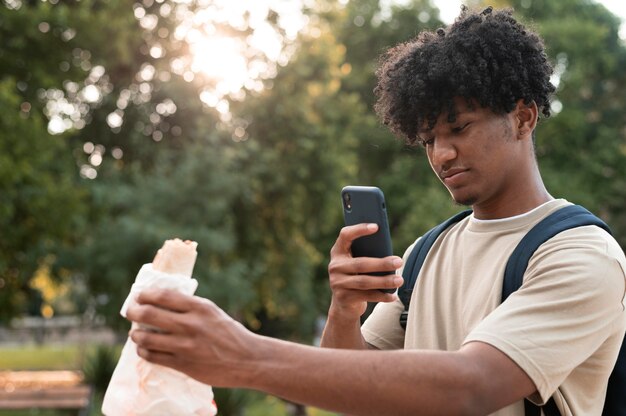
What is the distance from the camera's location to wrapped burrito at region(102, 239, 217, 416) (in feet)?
4.95

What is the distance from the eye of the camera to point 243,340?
4.83 feet

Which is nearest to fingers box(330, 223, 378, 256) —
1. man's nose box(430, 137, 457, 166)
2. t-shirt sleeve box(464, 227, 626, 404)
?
man's nose box(430, 137, 457, 166)

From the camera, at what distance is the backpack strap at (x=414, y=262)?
96.0 inches

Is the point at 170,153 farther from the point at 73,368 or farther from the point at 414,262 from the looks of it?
the point at 414,262

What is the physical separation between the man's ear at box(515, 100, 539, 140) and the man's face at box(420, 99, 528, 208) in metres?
0.03

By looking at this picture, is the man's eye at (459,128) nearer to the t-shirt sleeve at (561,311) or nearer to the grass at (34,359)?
the t-shirt sleeve at (561,311)

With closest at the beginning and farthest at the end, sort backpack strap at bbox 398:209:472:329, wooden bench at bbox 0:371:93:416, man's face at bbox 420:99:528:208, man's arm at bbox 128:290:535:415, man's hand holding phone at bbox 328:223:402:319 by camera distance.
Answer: man's arm at bbox 128:290:535:415, man's hand holding phone at bbox 328:223:402:319, man's face at bbox 420:99:528:208, backpack strap at bbox 398:209:472:329, wooden bench at bbox 0:371:93:416

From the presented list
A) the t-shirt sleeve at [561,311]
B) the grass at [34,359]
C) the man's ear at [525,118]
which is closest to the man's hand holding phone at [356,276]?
the t-shirt sleeve at [561,311]

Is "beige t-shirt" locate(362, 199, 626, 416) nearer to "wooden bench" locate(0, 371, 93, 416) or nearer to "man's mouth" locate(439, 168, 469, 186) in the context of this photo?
"man's mouth" locate(439, 168, 469, 186)

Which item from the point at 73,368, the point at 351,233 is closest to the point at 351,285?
the point at 351,233

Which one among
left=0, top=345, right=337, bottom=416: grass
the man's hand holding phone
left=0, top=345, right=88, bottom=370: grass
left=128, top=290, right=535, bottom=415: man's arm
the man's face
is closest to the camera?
left=128, top=290, right=535, bottom=415: man's arm

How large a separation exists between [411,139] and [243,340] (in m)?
1.25

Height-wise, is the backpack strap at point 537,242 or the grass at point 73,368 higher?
the backpack strap at point 537,242

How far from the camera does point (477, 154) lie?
2145mm
